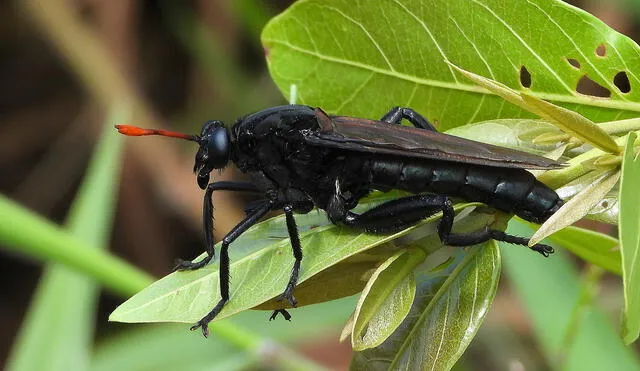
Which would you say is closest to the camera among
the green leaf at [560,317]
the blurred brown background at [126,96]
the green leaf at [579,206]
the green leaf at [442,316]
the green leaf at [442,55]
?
the green leaf at [579,206]

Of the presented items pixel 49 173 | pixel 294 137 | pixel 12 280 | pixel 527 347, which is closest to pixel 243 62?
pixel 49 173

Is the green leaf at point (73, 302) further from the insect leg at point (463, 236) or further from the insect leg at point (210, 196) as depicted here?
the insect leg at point (463, 236)

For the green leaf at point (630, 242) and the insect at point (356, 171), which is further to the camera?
the insect at point (356, 171)

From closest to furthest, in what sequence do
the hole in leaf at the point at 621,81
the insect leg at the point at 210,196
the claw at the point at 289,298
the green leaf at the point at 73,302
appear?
1. the claw at the point at 289,298
2. the hole in leaf at the point at 621,81
3. the insect leg at the point at 210,196
4. the green leaf at the point at 73,302

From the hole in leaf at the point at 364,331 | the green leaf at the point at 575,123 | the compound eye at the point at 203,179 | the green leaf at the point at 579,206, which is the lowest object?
the compound eye at the point at 203,179

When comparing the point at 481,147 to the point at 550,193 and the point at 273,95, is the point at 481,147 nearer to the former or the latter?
the point at 550,193

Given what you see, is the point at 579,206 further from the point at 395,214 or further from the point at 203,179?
the point at 203,179

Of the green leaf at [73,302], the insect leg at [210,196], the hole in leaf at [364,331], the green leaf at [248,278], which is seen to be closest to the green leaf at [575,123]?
the green leaf at [248,278]

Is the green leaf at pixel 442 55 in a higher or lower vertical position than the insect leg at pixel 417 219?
higher
